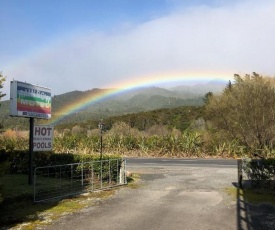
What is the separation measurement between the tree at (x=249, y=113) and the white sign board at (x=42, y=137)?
21163 millimetres

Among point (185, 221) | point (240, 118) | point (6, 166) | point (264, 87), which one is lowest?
point (185, 221)

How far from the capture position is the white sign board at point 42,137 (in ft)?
46.3

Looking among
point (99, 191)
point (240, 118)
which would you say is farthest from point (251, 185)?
point (240, 118)

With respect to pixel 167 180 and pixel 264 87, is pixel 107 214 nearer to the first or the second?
pixel 167 180

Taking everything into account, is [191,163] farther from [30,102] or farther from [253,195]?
[30,102]

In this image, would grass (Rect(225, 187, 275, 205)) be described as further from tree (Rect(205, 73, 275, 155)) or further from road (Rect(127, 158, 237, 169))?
tree (Rect(205, 73, 275, 155))

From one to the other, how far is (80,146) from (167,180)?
21702 mm

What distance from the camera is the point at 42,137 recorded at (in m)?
14.3

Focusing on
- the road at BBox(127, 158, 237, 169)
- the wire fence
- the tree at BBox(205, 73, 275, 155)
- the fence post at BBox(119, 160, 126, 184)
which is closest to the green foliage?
the fence post at BBox(119, 160, 126, 184)

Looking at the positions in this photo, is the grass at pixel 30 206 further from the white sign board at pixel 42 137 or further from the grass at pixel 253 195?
the grass at pixel 253 195

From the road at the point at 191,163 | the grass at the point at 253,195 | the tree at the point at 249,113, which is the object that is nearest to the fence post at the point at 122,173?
the grass at the point at 253,195

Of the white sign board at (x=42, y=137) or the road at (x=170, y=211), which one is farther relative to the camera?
the white sign board at (x=42, y=137)

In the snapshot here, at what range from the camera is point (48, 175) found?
1552 centimetres

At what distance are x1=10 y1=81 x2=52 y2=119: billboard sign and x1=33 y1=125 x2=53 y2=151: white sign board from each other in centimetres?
50
